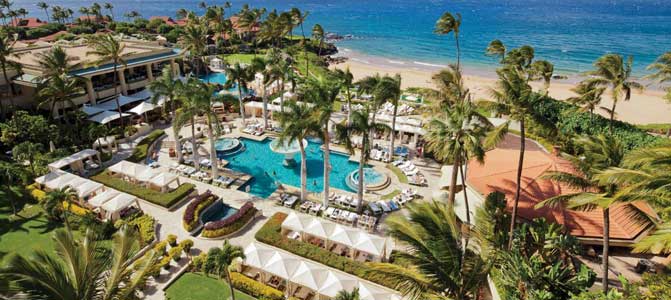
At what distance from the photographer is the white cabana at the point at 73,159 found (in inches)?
1082

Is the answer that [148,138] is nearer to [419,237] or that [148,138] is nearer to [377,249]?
[377,249]

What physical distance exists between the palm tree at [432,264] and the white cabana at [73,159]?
27426mm

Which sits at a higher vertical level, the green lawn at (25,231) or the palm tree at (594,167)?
the palm tree at (594,167)

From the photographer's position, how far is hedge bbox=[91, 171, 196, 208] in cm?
2515

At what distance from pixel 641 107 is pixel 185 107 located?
59615 millimetres

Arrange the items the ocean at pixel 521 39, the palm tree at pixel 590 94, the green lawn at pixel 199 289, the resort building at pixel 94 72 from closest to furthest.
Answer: the green lawn at pixel 199 289 → the palm tree at pixel 590 94 → the resort building at pixel 94 72 → the ocean at pixel 521 39

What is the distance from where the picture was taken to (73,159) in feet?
92.4

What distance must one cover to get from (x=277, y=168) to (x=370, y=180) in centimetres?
829

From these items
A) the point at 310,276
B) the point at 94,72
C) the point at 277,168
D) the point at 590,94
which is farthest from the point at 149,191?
the point at 590,94

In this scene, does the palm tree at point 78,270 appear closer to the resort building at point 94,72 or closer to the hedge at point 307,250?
the hedge at point 307,250

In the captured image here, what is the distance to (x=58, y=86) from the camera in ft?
98.7

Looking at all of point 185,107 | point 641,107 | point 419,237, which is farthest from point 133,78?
point 641,107

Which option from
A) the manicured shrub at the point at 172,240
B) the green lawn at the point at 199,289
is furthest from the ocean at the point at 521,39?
the green lawn at the point at 199,289

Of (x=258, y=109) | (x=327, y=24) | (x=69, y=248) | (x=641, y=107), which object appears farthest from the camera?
(x=327, y=24)
